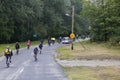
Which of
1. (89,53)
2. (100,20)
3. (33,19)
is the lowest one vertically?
(89,53)

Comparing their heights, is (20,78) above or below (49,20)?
below

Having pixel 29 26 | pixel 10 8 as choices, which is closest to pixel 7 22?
pixel 10 8

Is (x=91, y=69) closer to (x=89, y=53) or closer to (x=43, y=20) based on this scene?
(x=89, y=53)

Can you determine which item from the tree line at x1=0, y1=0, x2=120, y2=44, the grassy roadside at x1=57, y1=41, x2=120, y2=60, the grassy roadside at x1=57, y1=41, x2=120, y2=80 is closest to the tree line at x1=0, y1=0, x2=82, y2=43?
the tree line at x1=0, y1=0, x2=120, y2=44

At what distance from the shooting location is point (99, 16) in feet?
274

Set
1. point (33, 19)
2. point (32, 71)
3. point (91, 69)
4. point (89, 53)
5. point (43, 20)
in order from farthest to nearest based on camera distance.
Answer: point (43, 20) → point (33, 19) → point (89, 53) → point (91, 69) → point (32, 71)

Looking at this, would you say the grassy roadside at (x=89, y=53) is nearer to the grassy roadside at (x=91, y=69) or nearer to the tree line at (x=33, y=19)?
the grassy roadside at (x=91, y=69)

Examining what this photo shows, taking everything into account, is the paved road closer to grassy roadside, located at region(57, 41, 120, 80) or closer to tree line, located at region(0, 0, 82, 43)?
grassy roadside, located at region(57, 41, 120, 80)

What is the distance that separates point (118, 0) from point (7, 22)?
1559 inches

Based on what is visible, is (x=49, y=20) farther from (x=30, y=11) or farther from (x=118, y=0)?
(x=118, y=0)

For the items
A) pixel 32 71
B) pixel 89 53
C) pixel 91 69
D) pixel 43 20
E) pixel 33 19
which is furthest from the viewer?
pixel 43 20

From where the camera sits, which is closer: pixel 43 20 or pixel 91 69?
pixel 91 69

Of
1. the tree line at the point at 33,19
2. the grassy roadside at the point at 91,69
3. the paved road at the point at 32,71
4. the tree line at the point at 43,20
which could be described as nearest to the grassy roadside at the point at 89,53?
the grassy roadside at the point at 91,69

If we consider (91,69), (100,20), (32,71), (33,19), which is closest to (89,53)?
(91,69)
